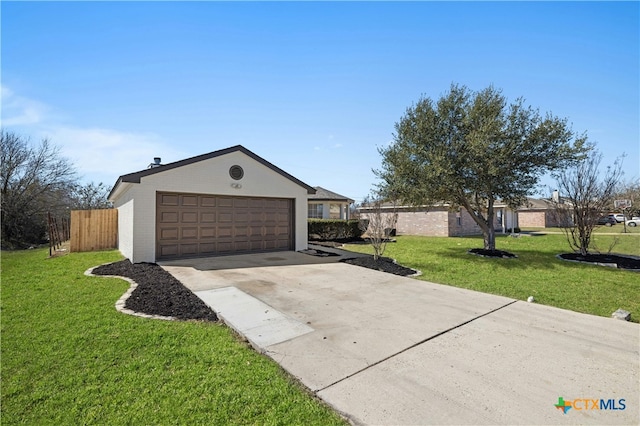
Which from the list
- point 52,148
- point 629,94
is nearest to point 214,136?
point 629,94

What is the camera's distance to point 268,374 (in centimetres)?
309

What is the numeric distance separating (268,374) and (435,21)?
10.1 meters

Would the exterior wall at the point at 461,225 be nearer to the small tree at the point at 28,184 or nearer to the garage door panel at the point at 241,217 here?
the garage door panel at the point at 241,217

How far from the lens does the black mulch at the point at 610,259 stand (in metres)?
9.25

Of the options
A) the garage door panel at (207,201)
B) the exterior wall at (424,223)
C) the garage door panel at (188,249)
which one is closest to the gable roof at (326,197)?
the exterior wall at (424,223)

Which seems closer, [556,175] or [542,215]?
[556,175]

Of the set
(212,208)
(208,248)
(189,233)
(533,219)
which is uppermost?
(212,208)

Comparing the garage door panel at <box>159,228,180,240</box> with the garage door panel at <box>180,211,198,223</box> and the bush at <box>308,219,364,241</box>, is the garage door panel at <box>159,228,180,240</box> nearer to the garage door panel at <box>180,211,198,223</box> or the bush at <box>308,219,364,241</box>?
the garage door panel at <box>180,211,198,223</box>

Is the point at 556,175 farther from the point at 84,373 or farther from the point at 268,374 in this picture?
the point at 84,373

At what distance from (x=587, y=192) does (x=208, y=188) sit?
13.4m

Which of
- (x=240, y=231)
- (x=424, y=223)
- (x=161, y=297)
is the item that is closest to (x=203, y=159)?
(x=240, y=231)

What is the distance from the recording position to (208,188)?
10.8 metres

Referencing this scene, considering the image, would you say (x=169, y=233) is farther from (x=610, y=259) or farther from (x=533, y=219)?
(x=533, y=219)

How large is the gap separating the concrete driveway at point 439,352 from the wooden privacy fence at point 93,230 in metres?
9.74
